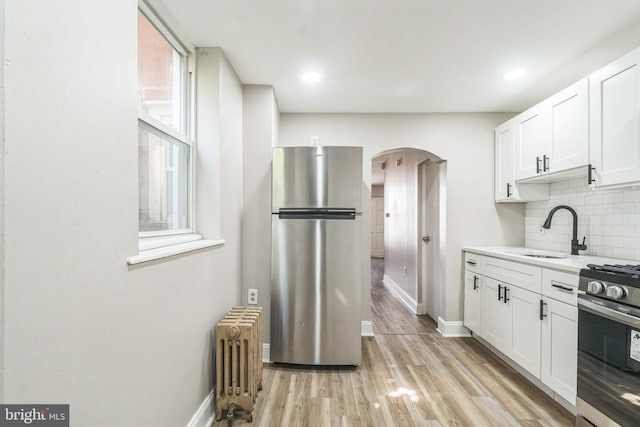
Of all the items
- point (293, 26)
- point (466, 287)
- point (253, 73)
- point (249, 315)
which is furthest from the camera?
point (466, 287)

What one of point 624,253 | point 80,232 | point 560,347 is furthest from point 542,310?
point 80,232

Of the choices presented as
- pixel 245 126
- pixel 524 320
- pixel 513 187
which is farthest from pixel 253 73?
pixel 524 320

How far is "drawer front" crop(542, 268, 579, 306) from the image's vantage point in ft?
5.60

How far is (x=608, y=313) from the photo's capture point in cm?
145

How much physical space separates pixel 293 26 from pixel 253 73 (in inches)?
27.9

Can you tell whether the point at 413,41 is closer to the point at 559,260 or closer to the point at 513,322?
the point at 559,260

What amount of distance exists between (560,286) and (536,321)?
360 mm

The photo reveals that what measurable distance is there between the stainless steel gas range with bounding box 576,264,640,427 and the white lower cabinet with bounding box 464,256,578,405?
105 millimetres

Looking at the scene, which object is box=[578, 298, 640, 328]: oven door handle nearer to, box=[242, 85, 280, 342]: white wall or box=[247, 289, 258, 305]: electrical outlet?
box=[242, 85, 280, 342]: white wall

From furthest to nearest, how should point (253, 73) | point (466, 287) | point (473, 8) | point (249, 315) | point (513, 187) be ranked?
point (466, 287) < point (513, 187) < point (253, 73) < point (249, 315) < point (473, 8)

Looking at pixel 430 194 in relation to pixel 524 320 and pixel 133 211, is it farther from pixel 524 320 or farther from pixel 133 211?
pixel 133 211

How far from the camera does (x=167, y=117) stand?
5.58ft

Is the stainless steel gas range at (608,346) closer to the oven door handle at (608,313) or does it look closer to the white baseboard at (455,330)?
the oven door handle at (608,313)

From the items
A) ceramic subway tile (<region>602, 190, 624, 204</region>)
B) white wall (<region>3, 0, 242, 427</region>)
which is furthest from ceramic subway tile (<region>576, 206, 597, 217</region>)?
white wall (<region>3, 0, 242, 427</region>)
